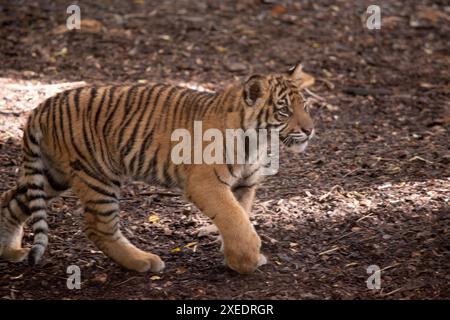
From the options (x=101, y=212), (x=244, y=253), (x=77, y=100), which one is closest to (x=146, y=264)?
(x=101, y=212)

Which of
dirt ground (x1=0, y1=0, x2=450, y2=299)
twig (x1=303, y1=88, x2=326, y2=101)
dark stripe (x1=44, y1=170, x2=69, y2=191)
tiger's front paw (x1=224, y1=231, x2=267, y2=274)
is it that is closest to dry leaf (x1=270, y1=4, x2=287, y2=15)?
dirt ground (x1=0, y1=0, x2=450, y2=299)

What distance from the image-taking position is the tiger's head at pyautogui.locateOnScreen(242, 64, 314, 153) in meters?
4.75

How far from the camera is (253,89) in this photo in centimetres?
475

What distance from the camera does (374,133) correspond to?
7199mm

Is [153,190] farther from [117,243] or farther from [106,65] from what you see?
[106,65]

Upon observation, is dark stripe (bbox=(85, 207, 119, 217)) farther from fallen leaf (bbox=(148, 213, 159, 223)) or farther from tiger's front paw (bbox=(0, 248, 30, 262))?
fallen leaf (bbox=(148, 213, 159, 223))

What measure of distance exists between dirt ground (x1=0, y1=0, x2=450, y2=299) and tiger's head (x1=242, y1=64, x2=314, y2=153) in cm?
89

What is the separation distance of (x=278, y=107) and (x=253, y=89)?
0.67 ft

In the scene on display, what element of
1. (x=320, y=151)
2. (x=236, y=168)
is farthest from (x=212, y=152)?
(x=320, y=151)

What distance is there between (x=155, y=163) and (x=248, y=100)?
774 mm

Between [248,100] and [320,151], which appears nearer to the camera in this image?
[248,100]

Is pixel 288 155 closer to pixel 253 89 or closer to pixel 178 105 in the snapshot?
pixel 178 105

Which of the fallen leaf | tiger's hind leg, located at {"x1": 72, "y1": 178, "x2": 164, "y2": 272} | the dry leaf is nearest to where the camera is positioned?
tiger's hind leg, located at {"x1": 72, "y1": 178, "x2": 164, "y2": 272}

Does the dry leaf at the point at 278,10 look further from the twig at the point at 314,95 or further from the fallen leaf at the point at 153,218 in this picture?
the fallen leaf at the point at 153,218
